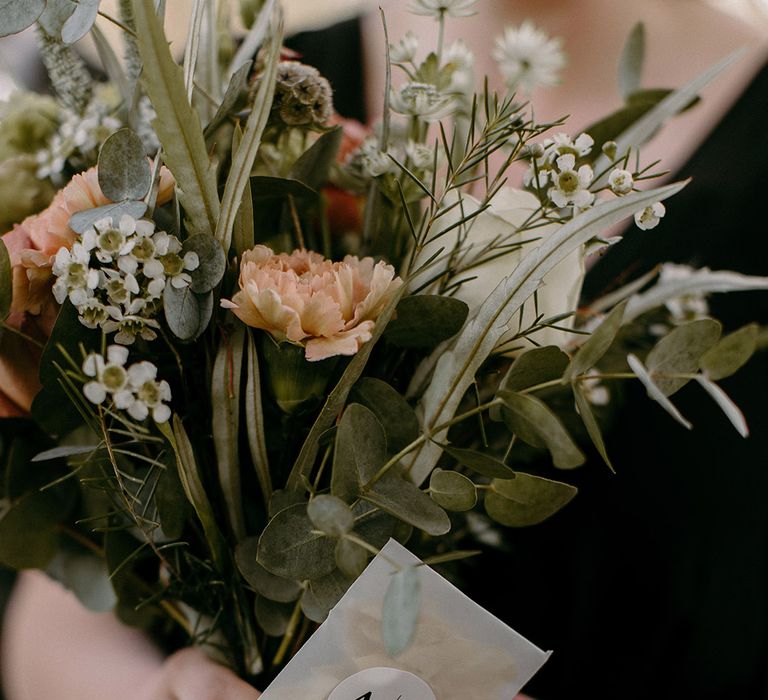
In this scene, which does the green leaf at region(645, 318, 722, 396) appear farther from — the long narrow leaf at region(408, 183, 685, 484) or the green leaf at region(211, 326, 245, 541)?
the green leaf at region(211, 326, 245, 541)

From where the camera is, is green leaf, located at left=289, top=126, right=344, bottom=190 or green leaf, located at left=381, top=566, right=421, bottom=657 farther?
green leaf, located at left=289, top=126, right=344, bottom=190

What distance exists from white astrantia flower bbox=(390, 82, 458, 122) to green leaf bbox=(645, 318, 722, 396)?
144mm

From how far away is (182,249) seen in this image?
10.2 inches

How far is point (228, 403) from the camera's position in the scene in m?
0.29

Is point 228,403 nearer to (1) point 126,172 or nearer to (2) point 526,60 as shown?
(1) point 126,172

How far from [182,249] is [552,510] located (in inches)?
7.2

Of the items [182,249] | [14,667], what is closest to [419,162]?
[182,249]

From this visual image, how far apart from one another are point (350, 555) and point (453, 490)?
0.05 meters

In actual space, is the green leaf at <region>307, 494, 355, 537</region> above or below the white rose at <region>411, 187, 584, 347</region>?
below

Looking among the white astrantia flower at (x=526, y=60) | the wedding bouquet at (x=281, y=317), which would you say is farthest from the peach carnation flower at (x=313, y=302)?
the white astrantia flower at (x=526, y=60)

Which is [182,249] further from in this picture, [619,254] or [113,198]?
[619,254]

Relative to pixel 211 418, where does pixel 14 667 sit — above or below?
below

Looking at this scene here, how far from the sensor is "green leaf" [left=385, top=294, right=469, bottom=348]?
11.2 inches

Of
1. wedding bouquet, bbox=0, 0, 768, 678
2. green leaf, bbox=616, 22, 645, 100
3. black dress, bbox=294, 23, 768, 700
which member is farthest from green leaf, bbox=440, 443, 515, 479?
black dress, bbox=294, 23, 768, 700
